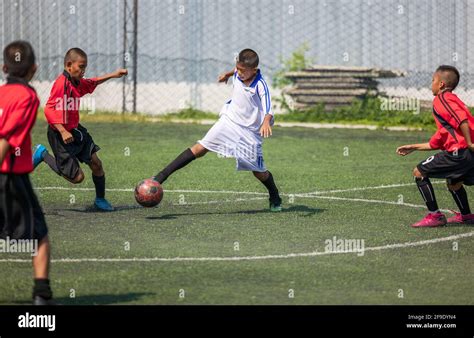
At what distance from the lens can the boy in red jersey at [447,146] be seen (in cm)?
1075

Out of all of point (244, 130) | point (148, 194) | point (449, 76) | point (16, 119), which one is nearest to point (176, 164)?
point (148, 194)

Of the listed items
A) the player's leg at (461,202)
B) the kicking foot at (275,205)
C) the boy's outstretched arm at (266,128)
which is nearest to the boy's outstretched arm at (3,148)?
the boy's outstretched arm at (266,128)

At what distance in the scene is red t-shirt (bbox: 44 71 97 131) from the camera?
37.7 feet

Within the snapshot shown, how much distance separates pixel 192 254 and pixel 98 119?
47.6ft

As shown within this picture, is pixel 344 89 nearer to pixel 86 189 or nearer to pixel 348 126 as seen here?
pixel 348 126

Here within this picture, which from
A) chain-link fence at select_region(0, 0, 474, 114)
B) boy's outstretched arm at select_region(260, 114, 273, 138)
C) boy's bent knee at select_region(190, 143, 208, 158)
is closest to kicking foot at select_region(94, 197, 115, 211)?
boy's bent knee at select_region(190, 143, 208, 158)

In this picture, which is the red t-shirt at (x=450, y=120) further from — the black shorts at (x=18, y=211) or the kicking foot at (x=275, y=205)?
the black shorts at (x=18, y=211)

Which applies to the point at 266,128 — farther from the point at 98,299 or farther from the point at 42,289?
the point at 42,289

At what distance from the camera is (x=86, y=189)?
1359 cm

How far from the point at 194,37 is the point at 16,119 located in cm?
1826

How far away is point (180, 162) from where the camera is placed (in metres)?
11.7

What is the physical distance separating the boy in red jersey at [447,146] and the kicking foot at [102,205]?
3.33 meters

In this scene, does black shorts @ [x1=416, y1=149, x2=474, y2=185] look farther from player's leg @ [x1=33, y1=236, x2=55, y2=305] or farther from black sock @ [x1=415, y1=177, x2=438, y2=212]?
player's leg @ [x1=33, y1=236, x2=55, y2=305]
